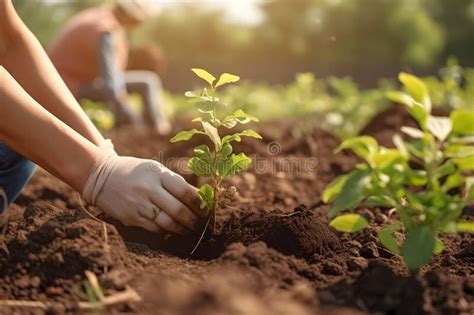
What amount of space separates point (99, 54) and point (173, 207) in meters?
5.50

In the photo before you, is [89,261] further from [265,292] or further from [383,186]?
[383,186]

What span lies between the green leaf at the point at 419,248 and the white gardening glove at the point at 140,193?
821 mm

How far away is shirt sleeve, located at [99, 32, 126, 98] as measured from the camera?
7139 millimetres

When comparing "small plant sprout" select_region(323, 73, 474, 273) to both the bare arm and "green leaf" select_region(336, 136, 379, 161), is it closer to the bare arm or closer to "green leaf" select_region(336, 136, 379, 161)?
"green leaf" select_region(336, 136, 379, 161)

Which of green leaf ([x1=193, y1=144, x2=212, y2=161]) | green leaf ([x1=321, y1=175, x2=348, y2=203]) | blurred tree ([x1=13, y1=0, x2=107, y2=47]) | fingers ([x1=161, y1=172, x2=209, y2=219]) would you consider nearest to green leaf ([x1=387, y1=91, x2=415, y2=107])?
green leaf ([x1=321, y1=175, x2=348, y2=203])

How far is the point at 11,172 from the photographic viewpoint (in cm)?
258

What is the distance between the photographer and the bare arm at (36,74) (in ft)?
7.79

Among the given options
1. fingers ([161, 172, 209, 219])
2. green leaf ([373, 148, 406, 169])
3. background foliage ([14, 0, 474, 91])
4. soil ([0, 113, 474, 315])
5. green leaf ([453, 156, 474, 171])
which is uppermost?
background foliage ([14, 0, 474, 91])

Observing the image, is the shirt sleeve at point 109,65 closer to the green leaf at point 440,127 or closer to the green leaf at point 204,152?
the green leaf at point 204,152

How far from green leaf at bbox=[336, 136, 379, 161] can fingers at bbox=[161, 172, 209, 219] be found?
72 cm

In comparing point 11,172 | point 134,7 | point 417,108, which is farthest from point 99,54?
point 417,108

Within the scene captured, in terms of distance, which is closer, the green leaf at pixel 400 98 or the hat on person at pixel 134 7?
the green leaf at pixel 400 98

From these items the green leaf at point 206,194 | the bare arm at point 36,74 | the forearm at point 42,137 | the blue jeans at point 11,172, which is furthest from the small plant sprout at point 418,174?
the blue jeans at point 11,172

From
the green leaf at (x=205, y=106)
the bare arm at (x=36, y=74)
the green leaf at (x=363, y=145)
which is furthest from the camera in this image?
the bare arm at (x=36, y=74)
